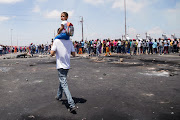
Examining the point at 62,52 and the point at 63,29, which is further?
the point at 62,52

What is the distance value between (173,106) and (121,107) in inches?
47.5

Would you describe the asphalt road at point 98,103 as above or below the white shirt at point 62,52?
below

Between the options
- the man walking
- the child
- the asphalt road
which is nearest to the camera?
the asphalt road

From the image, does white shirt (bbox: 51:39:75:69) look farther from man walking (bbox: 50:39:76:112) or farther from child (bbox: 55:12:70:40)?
child (bbox: 55:12:70:40)

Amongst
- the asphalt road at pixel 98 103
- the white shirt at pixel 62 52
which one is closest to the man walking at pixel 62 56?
the white shirt at pixel 62 52

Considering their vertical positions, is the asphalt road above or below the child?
below

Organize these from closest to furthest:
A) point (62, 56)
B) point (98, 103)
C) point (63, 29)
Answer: point (63, 29) → point (62, 56) → point (98, 103)

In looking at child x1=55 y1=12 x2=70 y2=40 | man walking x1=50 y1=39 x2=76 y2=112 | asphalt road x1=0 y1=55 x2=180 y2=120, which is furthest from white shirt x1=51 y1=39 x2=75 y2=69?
asphalt road x1=0 y1=55 x2=180 y2=120

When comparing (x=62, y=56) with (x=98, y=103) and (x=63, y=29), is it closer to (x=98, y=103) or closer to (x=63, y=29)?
(x=63, y=29)

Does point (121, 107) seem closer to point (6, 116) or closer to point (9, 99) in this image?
point (6, 116)

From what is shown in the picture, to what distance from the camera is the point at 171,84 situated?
6.16 metres

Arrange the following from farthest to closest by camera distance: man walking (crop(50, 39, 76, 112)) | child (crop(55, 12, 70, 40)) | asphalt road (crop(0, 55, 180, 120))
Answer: man walking (crop(50, 39, 76, 112)) → child (crop(55, 12, 70, 40)) → asphalt road (crop(0, 55, 180, 120))

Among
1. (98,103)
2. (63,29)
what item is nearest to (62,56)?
(63,29)

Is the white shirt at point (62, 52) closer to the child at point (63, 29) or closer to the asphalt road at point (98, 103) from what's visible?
the child at point (63, 29)
